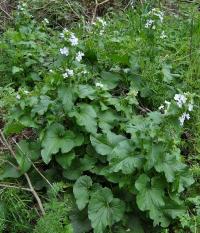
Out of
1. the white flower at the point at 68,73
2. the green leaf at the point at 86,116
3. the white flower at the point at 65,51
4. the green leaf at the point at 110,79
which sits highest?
the white flower at the point at 65,51

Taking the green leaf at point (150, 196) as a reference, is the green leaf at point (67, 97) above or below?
above

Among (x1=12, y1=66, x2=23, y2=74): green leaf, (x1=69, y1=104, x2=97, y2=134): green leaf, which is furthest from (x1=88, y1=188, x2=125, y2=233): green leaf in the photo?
(x1=12, y1=66, x2=23, y2=74): green leaf

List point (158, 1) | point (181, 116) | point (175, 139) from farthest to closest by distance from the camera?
1. point (158, 1)
2. point (175, 139)
3. point (181, 116)

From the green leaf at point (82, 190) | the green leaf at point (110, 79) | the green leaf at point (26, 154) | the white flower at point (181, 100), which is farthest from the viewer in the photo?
the green leaf at point (110, 79)

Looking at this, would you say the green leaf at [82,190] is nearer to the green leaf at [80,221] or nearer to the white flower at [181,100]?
the green leaf at [80,221]

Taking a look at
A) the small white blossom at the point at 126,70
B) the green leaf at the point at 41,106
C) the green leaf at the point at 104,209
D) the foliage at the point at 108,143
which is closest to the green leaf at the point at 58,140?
the foliage at the point at 108,143

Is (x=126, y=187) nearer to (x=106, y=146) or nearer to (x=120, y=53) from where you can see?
Result: (x=106, y=146)

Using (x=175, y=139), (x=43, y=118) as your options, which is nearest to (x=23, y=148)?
(x=43, y=118)

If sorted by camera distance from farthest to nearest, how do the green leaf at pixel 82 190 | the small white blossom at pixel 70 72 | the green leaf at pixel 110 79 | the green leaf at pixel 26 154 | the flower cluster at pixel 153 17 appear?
the flower cluster at pixel 153 17 → the green leaf at pixel 110 79 → the green leaf at pixel 26 154 → the small white blossom at pixel 70 72 → the green leaf at pixel 82 190
